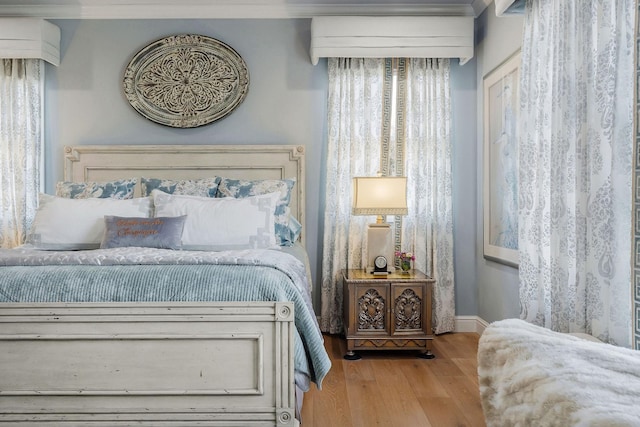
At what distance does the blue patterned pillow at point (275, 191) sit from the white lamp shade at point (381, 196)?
499 millimetres

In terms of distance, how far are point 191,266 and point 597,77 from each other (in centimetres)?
184

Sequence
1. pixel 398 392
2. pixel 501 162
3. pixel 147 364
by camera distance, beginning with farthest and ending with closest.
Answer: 1. pixel 501 162
2. pixel 398 392
3. pixel 147 364

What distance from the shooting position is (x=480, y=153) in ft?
12.3

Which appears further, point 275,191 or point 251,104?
point 251,104

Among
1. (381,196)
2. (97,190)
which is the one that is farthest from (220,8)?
(381,196)

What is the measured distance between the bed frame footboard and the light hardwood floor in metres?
0.44

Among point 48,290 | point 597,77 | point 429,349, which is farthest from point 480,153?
point 48,290

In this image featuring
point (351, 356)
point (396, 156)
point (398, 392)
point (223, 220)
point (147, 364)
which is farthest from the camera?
point (396, 156)

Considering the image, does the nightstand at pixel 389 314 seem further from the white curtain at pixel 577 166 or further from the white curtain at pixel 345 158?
the white curtain at pixel 577 166

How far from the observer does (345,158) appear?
3.76 m

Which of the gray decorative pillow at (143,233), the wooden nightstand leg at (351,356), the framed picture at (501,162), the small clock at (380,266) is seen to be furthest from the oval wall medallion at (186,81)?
the wooden nightstand leg at (351,356)

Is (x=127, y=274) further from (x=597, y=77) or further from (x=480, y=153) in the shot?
(x=480, y=153)

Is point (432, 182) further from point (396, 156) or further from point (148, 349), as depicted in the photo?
point (148, 349)

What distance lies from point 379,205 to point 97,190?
1.99m
